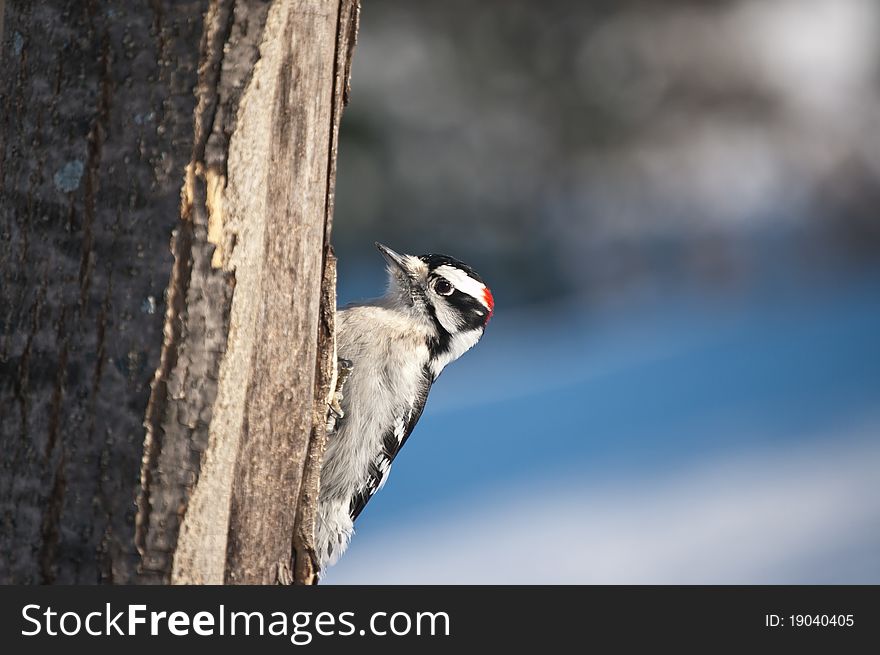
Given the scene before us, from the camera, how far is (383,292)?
2713mm

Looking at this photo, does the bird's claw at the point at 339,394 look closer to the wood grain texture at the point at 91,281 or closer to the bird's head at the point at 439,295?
the bird's head at the point at 439,295

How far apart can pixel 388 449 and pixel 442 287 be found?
0.51 m

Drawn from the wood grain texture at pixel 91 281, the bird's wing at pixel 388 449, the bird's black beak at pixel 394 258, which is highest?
the bird's black beak at pixel 394 258

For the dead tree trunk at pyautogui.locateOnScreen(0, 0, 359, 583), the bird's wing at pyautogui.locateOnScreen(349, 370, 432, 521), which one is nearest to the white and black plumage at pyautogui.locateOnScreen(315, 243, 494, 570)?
the bird's wing at pyautogui.locateOnScreen(349, 370, 432, 521)

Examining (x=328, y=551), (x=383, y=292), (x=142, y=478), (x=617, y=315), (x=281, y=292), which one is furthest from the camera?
(x=617, y=315)

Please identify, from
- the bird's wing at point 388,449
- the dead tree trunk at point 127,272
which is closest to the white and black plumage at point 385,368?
the bird's wing at point 388,449

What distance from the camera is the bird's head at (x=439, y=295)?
2.65 meters

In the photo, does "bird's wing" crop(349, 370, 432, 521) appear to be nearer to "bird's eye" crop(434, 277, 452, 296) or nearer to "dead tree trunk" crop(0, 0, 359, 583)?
"bird's eye" crop(434, 277, 452, 296)

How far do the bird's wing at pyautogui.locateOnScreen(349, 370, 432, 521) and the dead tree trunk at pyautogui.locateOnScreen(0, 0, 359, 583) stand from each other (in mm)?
1274

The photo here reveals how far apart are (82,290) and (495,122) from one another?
3.25 meters

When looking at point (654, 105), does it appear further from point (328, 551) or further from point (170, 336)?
point (170, 336)

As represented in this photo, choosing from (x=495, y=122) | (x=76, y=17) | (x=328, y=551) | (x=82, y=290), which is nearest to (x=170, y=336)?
(x=82, y=290)

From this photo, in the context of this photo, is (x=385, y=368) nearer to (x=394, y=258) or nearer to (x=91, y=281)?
(x=394, y=258)

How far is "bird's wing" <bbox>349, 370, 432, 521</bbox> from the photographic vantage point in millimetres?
2506
